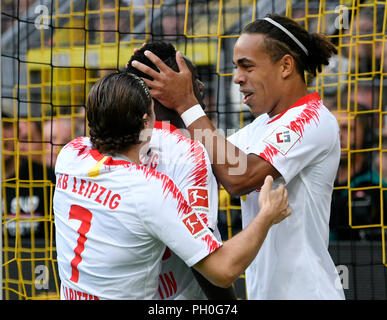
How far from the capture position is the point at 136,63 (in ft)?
6.78

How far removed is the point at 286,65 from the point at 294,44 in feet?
0.28

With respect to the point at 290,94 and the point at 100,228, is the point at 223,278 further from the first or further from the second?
the point at 290,94

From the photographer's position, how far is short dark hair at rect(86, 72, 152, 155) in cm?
175

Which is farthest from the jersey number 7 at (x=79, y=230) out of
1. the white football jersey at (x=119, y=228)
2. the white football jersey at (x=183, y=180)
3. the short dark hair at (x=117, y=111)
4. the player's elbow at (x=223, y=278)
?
the player's elbow at (x=223, y=278)

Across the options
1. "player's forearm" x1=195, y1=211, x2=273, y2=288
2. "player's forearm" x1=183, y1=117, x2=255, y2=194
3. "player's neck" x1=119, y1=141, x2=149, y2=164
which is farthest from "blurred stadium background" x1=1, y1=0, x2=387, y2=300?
"player's forearm" x1=195, y1=211, x2=273, y2=288

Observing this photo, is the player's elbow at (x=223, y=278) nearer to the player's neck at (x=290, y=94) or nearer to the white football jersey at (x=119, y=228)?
the white football jersey at (x=119, y=228)

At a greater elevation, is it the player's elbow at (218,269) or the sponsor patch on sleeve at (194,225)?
the sponsor patch on sleeve at (194,225)

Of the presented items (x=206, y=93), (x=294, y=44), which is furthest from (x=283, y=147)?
(x=206, y=93)

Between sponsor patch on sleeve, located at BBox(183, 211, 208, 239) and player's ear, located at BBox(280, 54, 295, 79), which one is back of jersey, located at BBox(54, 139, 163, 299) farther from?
player's ear, located at BBox(280, 54, 295, 79)

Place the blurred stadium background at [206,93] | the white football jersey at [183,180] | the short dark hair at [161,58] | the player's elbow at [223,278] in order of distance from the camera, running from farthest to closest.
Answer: the blurred stadium background at [206,93], the short dark hair at [161,58], the white football jersey at [183,180], the player's elbow at [223,278]

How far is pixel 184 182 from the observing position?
1.97m

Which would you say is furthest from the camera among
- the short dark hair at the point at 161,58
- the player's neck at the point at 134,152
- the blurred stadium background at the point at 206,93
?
the blurred stadium background at the point at 206,93

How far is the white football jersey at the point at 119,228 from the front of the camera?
1698 mm

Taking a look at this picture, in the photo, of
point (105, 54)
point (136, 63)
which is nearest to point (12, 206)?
point (105, 54)
